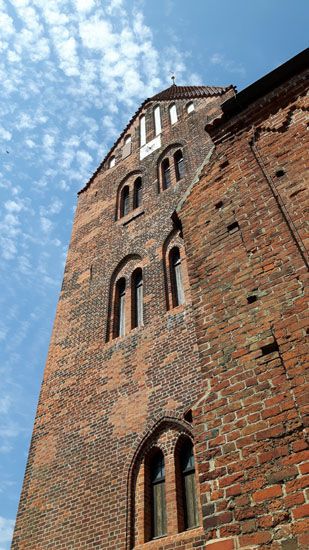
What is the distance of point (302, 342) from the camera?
137 inches

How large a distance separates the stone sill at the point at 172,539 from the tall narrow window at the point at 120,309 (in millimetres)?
4186

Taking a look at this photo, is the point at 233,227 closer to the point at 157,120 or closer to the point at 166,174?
the point at 166,174

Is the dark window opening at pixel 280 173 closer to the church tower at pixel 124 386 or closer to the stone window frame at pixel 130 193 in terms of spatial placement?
the church tower at pixel 124 386

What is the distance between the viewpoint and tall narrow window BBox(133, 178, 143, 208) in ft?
41.7

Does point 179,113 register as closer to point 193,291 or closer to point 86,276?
point 86,276

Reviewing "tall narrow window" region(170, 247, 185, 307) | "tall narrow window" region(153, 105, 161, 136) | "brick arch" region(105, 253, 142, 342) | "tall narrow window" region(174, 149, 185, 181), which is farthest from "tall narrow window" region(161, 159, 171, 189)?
"tall narrow window" region(170, 247, 185, 307)

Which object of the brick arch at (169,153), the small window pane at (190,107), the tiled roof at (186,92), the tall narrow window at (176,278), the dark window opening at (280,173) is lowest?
the dark window opening at (280,173)

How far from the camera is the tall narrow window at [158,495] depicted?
20.6 feet

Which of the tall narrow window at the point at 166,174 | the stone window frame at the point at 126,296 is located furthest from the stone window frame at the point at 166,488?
the tall narrow window at the point at 166,174

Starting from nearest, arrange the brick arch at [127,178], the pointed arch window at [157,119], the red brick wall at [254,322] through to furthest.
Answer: the red brick wall at [254,322], the brick arch at [127,178], the pointed arch window at [157,119]

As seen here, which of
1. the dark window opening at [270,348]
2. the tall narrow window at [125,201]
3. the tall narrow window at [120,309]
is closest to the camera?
the dark window opening at [270,348]

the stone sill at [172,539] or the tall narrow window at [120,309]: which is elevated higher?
the tall narrow window at [120,309]

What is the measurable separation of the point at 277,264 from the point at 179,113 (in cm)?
1196

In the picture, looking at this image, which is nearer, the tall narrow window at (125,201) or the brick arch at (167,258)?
the brick arch at (167,258)
